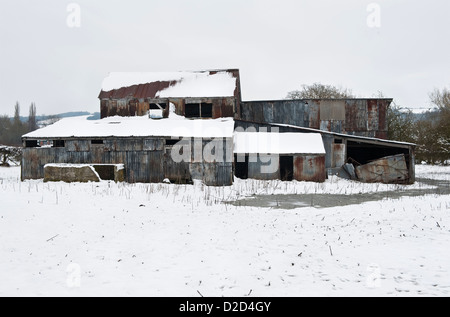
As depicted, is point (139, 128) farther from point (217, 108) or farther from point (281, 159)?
point (281, 159)

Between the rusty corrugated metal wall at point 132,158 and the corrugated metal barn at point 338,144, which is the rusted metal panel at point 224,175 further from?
the corrugated metal barn at point 338,144

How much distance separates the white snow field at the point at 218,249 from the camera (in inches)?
215

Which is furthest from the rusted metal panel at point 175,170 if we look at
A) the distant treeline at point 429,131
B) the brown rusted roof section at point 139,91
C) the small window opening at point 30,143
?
the distant treeline at point 429,131

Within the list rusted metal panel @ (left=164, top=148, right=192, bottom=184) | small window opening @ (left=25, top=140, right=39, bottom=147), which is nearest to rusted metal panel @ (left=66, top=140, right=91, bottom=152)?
small window opening @ (left=25, top=140, right=39, bottom=147)

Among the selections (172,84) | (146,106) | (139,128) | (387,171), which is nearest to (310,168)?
(387,171)

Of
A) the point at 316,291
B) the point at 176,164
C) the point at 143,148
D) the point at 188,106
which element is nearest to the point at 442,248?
the point at 316,291

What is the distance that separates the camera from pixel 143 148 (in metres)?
21.0

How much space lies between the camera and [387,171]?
22.1 m

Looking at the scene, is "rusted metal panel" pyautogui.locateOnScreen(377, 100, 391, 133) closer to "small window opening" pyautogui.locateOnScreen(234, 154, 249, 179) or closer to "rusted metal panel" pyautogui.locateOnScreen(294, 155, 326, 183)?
"rusted metal panel" pyautogui.locateOnScreen(294, 155, 326, 183)

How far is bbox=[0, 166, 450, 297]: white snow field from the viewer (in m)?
5.45

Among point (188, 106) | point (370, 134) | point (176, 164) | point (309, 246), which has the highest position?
point (188, 106)

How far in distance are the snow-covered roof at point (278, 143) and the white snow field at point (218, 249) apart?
31.3ft

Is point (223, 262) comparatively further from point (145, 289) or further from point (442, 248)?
point (442, 248)
